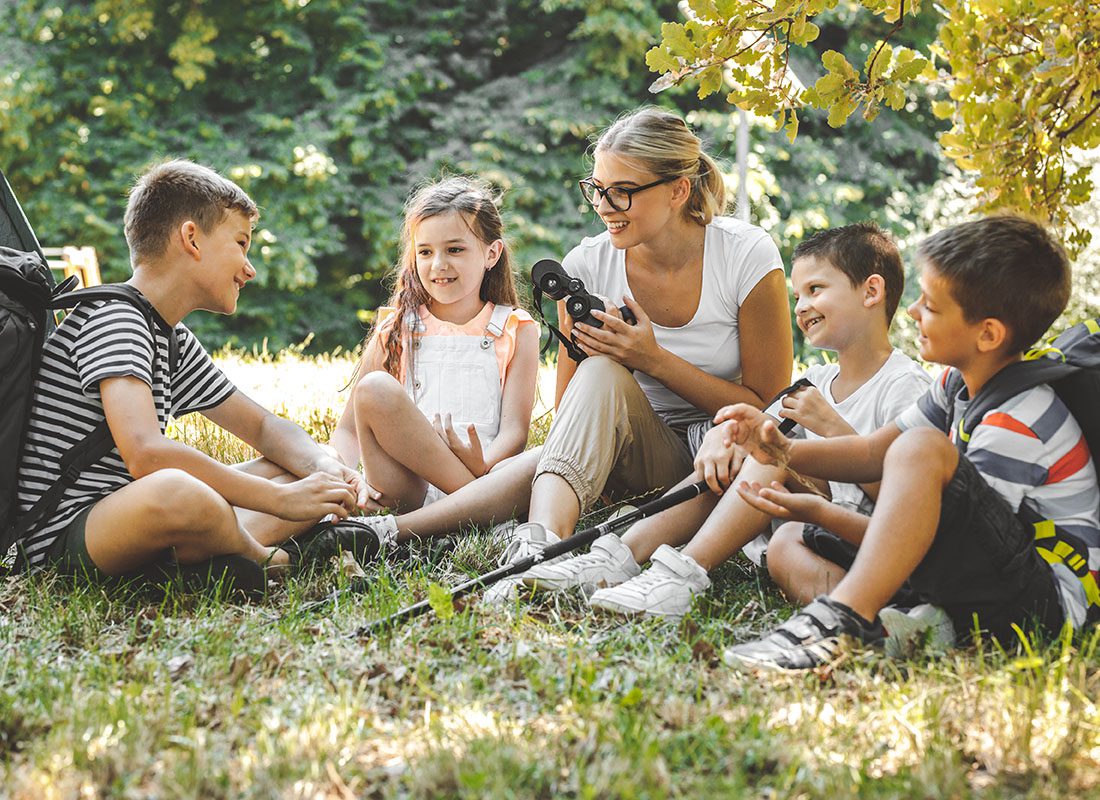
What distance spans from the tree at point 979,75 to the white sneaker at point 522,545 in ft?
3.84

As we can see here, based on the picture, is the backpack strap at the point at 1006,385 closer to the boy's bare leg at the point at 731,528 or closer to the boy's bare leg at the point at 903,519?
the boy's bare leg at the point at 903,519

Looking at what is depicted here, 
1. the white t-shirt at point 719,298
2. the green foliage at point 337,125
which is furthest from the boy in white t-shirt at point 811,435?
the green foliage at point 337,125

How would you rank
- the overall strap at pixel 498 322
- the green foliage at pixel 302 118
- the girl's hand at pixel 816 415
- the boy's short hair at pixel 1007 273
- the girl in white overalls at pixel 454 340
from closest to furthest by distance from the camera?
the boy's short hair at pixel 1007 273 < the girl's hand at pixel 816 415 < the girl in white overalls at pixel 454 340 < the overall strap at pixel 498 322 < the green foliage at pixel 302 118

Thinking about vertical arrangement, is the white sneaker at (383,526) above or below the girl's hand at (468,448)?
below

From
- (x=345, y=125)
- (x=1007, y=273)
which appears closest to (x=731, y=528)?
(x=1007, y=273)

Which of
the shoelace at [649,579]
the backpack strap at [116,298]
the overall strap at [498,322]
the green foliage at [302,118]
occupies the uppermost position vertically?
the green foliage at [302,118]

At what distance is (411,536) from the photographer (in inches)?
127

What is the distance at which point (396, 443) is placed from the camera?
3283mm

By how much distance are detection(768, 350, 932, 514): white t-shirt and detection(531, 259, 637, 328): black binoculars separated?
62 cm

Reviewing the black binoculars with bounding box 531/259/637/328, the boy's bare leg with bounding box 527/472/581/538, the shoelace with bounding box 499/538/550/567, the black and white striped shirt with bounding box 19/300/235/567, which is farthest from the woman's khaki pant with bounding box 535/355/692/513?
the black and white striped shirt with bounding box 19/300/235/567

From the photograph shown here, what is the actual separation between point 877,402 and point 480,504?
1.18 meters

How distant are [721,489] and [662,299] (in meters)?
0.84

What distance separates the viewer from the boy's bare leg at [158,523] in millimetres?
2525

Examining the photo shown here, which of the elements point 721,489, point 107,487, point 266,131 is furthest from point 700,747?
point 266,131
